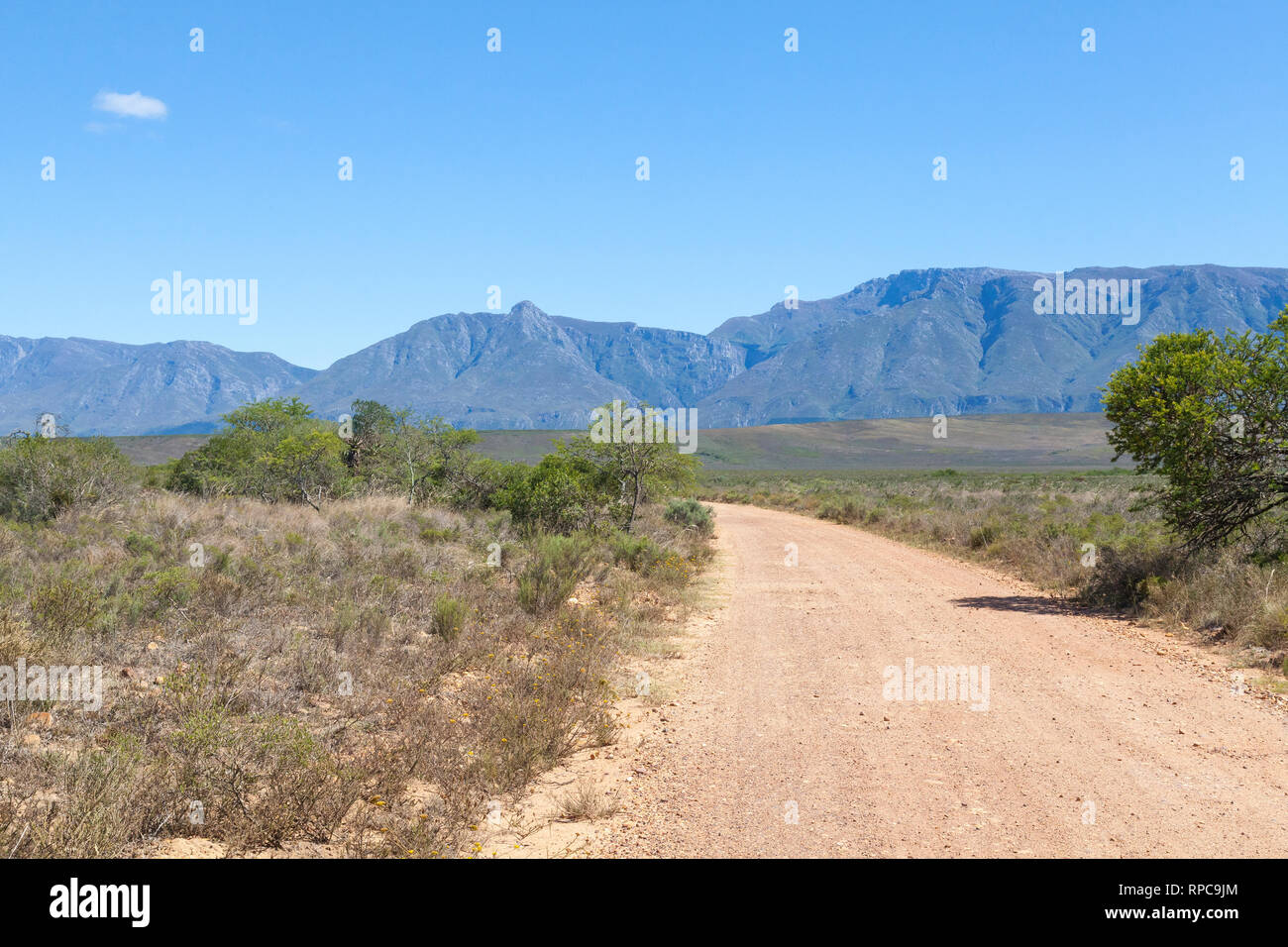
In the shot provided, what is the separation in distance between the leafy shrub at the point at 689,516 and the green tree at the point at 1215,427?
1269cm

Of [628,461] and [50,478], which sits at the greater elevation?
[628,461]

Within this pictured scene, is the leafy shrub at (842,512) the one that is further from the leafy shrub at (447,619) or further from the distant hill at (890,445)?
the distant hill at (890,445)

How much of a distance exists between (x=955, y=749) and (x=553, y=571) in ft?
24.8

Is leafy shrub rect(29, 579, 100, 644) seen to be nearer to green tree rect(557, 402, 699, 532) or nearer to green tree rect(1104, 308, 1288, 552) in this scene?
green tree rect(557, 402, 699, 532)

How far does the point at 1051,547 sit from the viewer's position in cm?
1617

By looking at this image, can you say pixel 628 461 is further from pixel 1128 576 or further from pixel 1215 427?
pixel 1215 427

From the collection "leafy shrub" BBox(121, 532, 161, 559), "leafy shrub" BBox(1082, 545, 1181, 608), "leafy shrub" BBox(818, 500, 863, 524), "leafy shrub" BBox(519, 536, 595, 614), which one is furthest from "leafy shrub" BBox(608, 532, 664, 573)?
"leafy shrub" BBox(818, 500, 863, 524)

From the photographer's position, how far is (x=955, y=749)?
6.32m

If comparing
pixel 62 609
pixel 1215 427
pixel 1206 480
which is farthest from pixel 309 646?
pixel 1215 427

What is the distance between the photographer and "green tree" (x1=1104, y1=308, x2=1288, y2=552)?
11453 millimetres

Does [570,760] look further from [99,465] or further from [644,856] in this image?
[99,465]

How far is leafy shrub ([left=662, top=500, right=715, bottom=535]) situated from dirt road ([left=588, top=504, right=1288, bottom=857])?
476 inches

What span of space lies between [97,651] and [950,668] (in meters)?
8.52

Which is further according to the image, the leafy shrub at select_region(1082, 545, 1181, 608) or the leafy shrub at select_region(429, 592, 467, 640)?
the leafy shrub at select_region(1082, 545, 1181, 608)
